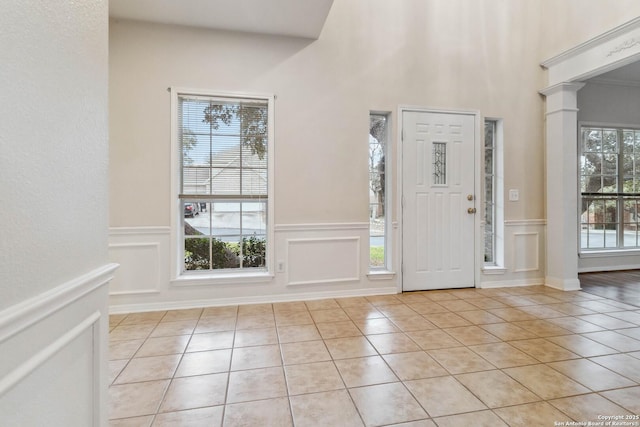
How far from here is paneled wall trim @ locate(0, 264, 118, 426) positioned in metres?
0.65

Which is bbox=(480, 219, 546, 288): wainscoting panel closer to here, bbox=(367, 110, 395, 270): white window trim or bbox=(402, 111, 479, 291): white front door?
bbox=(402, 111, 479, 291): white front door

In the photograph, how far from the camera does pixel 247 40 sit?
3.15m

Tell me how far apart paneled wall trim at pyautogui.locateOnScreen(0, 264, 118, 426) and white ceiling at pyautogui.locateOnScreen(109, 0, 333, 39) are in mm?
2521

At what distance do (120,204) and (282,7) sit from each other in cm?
225

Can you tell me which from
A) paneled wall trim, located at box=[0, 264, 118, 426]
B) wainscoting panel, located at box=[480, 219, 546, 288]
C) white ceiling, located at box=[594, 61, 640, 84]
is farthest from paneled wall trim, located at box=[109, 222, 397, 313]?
white ceiling, located at box=[594, 61, 640, 84]

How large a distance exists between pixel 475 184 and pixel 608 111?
266 cm

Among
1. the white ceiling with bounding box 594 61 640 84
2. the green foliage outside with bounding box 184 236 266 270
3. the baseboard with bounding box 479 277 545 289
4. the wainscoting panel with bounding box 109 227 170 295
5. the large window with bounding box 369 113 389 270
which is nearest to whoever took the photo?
the wainscoting panel with bounding box 109 227 170 295

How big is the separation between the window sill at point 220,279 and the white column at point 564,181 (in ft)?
10.7

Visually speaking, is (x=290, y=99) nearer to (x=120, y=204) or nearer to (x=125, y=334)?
(x=120, y=204)

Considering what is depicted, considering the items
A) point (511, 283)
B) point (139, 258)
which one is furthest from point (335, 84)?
point (511, 283)

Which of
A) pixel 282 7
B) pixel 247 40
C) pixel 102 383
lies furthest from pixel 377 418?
pixel 247 40

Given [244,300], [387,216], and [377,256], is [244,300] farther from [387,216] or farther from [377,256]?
[387,216]

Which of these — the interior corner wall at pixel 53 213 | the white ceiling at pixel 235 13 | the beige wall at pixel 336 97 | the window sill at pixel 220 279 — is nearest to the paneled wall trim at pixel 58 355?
the interior corner wall at pixel 53 213

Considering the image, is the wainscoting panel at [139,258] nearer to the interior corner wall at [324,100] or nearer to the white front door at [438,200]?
the interior corner wall at [324,100]
